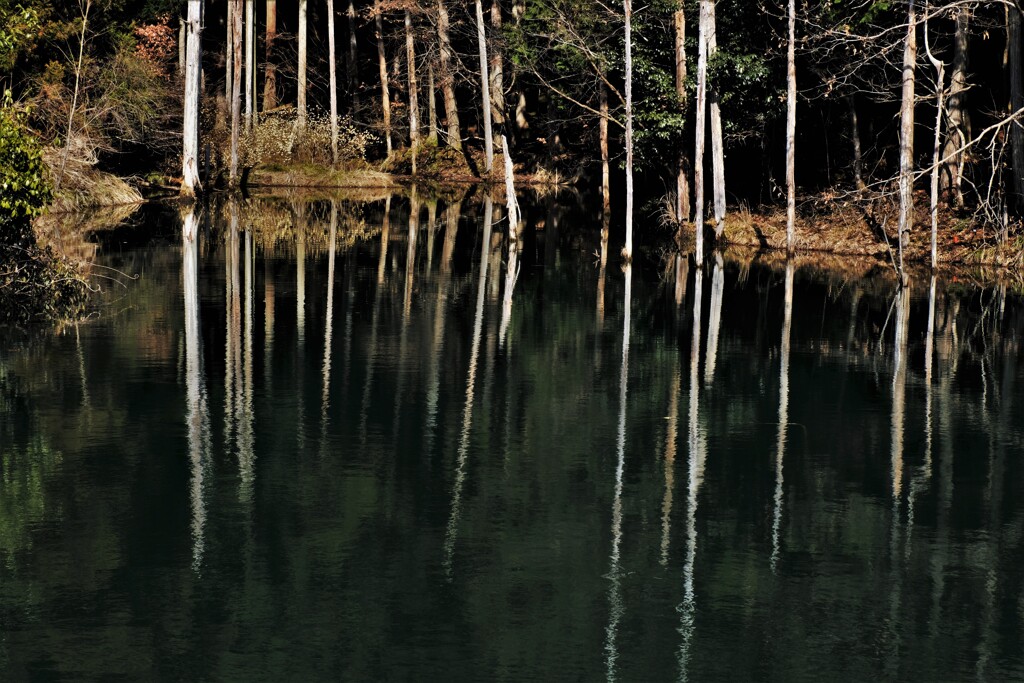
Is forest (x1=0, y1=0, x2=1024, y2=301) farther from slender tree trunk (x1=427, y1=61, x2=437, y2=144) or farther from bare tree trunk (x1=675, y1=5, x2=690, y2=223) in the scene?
slender tree trunk (x1=427, y1=61, x2=437, y2=144)

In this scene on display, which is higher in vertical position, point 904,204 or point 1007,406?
point 904,204

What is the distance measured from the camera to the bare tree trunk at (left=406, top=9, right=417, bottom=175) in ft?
204

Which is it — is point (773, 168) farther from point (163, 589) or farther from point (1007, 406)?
point (163, 589)

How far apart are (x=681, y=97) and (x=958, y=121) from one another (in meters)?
7.52

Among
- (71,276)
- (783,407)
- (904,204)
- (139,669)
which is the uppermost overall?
(904,204)

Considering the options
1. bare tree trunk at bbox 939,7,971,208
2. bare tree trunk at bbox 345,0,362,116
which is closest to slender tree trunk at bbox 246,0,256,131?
bare tree trunk at bbox 345,0,362,116

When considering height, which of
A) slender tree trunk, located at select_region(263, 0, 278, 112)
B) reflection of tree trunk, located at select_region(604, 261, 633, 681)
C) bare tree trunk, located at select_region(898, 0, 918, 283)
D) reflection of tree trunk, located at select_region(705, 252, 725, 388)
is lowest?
reflection of tree trunk, located at select_region(604, 261, 633, 681)

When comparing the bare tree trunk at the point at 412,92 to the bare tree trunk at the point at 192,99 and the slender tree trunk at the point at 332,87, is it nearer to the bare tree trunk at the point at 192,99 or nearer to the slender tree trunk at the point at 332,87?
the slender tree trunk at the point at 332,87

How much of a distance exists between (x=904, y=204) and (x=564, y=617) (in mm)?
21740

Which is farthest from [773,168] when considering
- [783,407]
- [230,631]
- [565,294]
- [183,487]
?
[230,631]

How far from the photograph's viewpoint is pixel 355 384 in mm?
18281

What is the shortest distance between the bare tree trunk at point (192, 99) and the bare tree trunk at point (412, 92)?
40.5ft

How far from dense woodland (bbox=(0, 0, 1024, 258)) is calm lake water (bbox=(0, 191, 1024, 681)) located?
6049mm

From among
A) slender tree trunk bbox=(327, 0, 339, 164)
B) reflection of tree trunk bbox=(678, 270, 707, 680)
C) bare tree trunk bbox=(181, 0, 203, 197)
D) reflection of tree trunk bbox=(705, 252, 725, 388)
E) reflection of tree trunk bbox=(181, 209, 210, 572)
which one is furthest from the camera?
slender tree trunk bbox=(327, 0, 339, 164)
